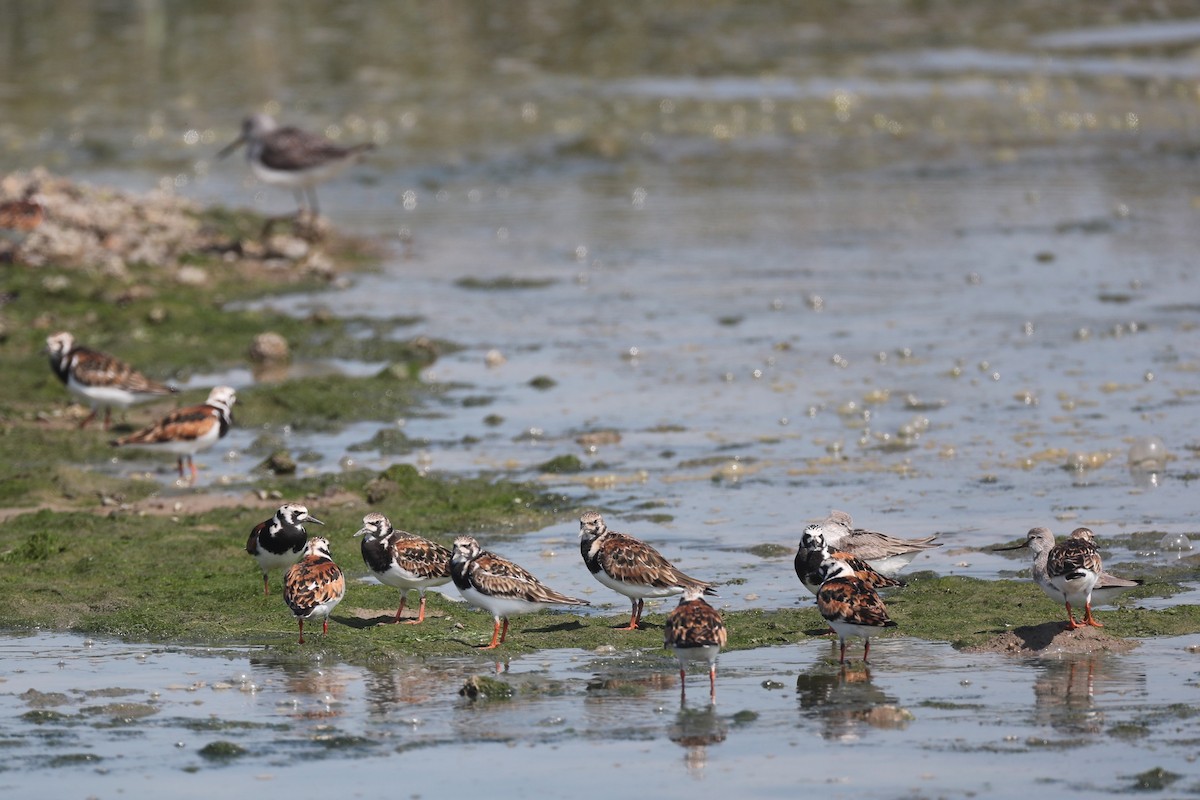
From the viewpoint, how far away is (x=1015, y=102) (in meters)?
41.8

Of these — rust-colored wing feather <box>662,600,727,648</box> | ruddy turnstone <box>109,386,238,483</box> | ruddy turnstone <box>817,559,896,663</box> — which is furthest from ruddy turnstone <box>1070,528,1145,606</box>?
ruddy turnstone <box>109,386,238,483</box>

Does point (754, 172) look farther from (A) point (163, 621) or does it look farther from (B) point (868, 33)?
(A) point (163, 621)

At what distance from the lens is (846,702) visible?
1149 cm

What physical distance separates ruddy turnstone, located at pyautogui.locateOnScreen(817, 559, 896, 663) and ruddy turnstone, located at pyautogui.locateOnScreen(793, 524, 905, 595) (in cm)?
62

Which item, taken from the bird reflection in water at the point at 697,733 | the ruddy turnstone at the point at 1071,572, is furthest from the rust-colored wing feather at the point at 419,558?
the ruddy turnstone at the point at 1071,572

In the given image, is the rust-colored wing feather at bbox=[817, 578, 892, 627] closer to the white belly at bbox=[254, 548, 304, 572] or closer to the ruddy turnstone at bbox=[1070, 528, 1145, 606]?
the ruddy turnstone at bbox=[1070, 528, 1145, 606]

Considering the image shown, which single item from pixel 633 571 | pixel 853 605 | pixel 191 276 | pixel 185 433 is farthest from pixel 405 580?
pixel 191 276

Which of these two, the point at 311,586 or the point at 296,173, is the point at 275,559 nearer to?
the point at 311,586

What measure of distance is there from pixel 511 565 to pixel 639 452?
585 cm

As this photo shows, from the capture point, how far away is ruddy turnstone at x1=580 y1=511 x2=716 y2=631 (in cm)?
1324

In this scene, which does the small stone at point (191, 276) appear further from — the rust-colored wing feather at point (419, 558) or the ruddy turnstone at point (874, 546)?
the ruddy turnstone at point (874, 546)

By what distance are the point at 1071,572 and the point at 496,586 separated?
12.9ft

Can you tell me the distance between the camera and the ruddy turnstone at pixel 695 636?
1137cm

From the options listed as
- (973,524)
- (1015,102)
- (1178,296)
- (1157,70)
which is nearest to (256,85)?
(1015,102)
